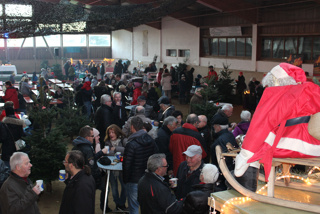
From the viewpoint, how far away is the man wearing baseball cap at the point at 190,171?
4359 mm

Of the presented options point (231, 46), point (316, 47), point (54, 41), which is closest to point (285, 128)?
point (316, 47)

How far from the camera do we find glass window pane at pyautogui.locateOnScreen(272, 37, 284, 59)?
1599 cm

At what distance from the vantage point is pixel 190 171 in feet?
14.8

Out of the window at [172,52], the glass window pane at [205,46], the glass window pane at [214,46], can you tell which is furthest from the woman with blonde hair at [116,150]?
the window at [172,52]

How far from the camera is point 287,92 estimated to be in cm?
245

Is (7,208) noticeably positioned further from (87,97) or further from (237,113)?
(237,113)

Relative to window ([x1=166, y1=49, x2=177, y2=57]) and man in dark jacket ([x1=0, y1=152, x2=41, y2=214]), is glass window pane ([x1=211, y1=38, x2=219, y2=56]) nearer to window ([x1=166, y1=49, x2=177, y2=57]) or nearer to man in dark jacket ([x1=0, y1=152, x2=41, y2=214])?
window ([x1=166, y1=49, x2=177, y2=57])

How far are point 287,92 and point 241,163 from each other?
1.85 feet

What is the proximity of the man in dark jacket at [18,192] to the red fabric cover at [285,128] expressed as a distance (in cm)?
229

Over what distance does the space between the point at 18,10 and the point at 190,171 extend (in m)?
3.56

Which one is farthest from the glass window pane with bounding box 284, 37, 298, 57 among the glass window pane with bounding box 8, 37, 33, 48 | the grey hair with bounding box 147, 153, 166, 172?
the glass window pane with bounding box 8, 37, 33, 48

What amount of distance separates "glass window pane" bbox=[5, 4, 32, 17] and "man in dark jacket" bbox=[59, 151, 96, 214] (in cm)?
289

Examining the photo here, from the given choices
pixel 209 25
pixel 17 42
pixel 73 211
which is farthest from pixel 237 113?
pixel 17 42

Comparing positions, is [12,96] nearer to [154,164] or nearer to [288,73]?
[154,164]
